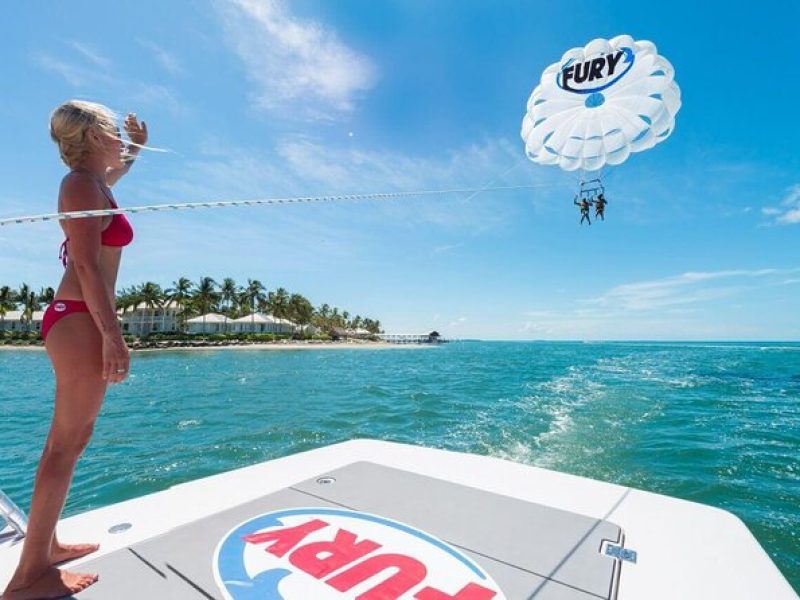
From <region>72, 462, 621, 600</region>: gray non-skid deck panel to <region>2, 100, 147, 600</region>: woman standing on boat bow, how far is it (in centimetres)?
22

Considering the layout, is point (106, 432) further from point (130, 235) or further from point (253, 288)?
point (253, 288)

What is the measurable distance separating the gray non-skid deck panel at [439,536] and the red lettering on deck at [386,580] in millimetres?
288

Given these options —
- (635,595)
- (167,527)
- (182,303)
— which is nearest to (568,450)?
(635,595)

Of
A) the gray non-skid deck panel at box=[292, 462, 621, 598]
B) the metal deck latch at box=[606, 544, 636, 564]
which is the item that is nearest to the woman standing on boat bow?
the gray non-skid deck panel at box=[292, 462, 621, 598]

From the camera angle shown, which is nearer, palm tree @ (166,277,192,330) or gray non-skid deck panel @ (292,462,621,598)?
gray non-skid deck panel @ (292,462,621,598)

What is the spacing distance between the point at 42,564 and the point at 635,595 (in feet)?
8.13

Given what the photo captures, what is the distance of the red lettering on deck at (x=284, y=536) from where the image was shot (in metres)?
2.04

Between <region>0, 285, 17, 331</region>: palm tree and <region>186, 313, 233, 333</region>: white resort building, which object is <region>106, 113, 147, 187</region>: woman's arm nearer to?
<region>186, 313, 233, 333</region>: white resort building

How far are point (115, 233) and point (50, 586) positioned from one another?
1.49 metres

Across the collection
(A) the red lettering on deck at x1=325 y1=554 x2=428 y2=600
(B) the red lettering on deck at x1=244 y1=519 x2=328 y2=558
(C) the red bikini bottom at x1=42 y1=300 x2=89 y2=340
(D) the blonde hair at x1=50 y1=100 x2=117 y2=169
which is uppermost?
(D) the blonde hair at x1=50 y1=100 x2=117 y2=169

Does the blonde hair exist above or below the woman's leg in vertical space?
above

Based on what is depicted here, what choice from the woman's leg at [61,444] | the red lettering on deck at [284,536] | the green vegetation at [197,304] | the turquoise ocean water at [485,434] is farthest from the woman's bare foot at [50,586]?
the green vegetation at [197,304]

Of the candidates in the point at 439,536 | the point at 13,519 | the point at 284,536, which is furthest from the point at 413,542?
the point at 13,519

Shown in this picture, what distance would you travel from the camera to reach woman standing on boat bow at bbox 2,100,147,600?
1.71m
